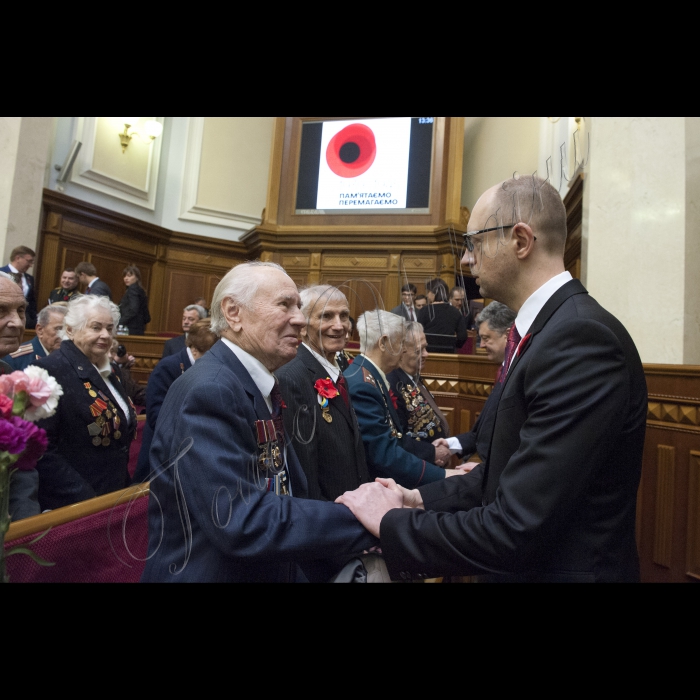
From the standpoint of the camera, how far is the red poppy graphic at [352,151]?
29.5 feet

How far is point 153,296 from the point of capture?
9.88 metres

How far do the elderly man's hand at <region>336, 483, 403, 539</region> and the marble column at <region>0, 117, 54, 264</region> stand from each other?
662cm

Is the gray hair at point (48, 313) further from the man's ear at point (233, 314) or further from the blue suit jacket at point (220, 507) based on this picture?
the blue suit jacket at point (220, 507)

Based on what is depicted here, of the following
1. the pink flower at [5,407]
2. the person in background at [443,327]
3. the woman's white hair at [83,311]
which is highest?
the person in background at [443,327]

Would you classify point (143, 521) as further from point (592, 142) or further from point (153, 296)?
point (153, 296)

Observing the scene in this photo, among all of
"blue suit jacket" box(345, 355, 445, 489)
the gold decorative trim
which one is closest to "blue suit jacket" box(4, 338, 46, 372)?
"blue suit jacket" box(345, 355, 445, 489)

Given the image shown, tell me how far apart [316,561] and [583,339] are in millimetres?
834

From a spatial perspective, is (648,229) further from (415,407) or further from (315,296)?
(315,296)

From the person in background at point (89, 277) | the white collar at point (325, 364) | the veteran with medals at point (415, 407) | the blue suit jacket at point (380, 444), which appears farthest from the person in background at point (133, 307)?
the white collar at point (325, 364)

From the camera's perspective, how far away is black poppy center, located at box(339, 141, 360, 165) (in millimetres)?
9094

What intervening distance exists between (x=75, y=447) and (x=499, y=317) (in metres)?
2.35

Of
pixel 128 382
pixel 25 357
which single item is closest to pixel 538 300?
pixel 25 357

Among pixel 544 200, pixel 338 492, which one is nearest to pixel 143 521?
pixel 338 492

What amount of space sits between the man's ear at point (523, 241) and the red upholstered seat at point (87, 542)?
111cm
